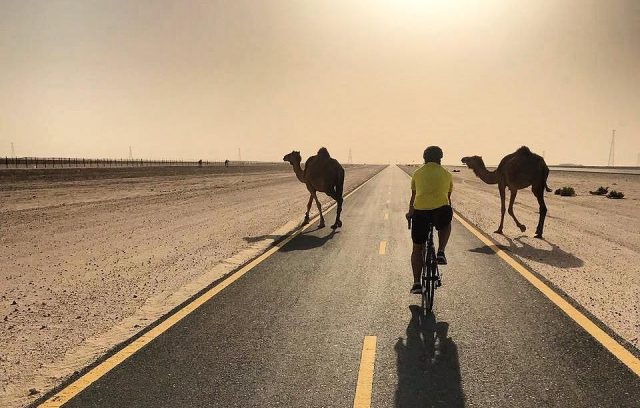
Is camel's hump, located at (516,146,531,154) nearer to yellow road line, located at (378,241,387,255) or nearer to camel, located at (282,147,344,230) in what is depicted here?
yellow road line, located at (378,241,387,255)

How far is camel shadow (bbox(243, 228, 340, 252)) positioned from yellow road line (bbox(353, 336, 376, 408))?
5909 mm

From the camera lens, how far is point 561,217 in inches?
698

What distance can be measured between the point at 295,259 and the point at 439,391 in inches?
234

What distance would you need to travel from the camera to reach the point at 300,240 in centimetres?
1226

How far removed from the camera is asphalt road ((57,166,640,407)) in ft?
13.1

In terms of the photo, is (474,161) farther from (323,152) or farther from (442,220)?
(442,220)

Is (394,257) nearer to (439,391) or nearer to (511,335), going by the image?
(511,335)

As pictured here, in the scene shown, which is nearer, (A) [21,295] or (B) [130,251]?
(A) [21,295]

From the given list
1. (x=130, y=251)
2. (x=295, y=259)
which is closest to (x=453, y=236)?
(x=295, y=259)

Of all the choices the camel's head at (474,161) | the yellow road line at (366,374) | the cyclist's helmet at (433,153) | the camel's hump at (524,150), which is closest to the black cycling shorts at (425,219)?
the cyclist's helmet at (433,153)

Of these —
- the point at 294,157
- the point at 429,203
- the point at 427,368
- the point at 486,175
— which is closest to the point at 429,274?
the point at 429,203

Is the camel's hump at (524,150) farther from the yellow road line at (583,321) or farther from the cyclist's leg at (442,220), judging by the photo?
the cyclist's leg at (442,220)

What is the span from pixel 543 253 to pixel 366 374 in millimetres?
7695

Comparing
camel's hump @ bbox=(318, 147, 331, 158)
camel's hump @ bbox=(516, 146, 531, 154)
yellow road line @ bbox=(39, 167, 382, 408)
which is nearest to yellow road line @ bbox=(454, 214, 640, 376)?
camel's hump @ bbox=(516, 146, 531, 154)
